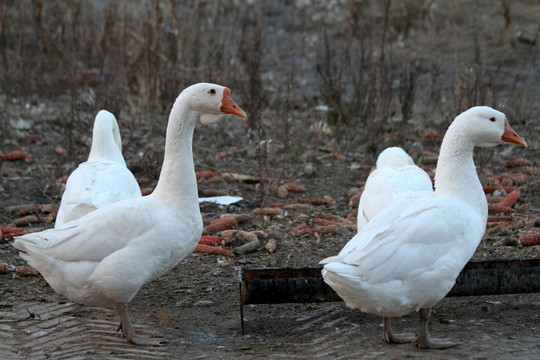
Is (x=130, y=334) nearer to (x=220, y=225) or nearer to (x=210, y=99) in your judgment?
(x=210, y=99)

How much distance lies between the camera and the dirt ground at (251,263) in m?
4.38

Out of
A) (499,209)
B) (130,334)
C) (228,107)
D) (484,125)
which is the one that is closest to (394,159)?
(499,209)

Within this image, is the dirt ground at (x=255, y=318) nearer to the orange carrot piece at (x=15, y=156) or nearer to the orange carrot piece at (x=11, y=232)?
the orange carrot piece at (x=11, y=232)

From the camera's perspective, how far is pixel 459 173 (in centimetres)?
454

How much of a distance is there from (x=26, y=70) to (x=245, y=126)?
381cm

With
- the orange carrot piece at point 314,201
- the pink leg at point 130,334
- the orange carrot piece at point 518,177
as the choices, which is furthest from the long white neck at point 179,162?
the orange carrot piece at point 518,177

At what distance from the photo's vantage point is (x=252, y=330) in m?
4.77

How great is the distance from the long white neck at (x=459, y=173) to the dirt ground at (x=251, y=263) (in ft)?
2.74

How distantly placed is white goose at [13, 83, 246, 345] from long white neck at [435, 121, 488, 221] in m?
1.38

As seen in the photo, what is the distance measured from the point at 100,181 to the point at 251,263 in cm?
142

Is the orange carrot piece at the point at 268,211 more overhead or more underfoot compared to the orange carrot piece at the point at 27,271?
more overhead

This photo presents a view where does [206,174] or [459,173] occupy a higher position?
[459,173]

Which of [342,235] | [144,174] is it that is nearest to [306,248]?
[342,235]

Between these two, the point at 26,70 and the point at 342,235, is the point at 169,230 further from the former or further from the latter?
the point at 26,70
